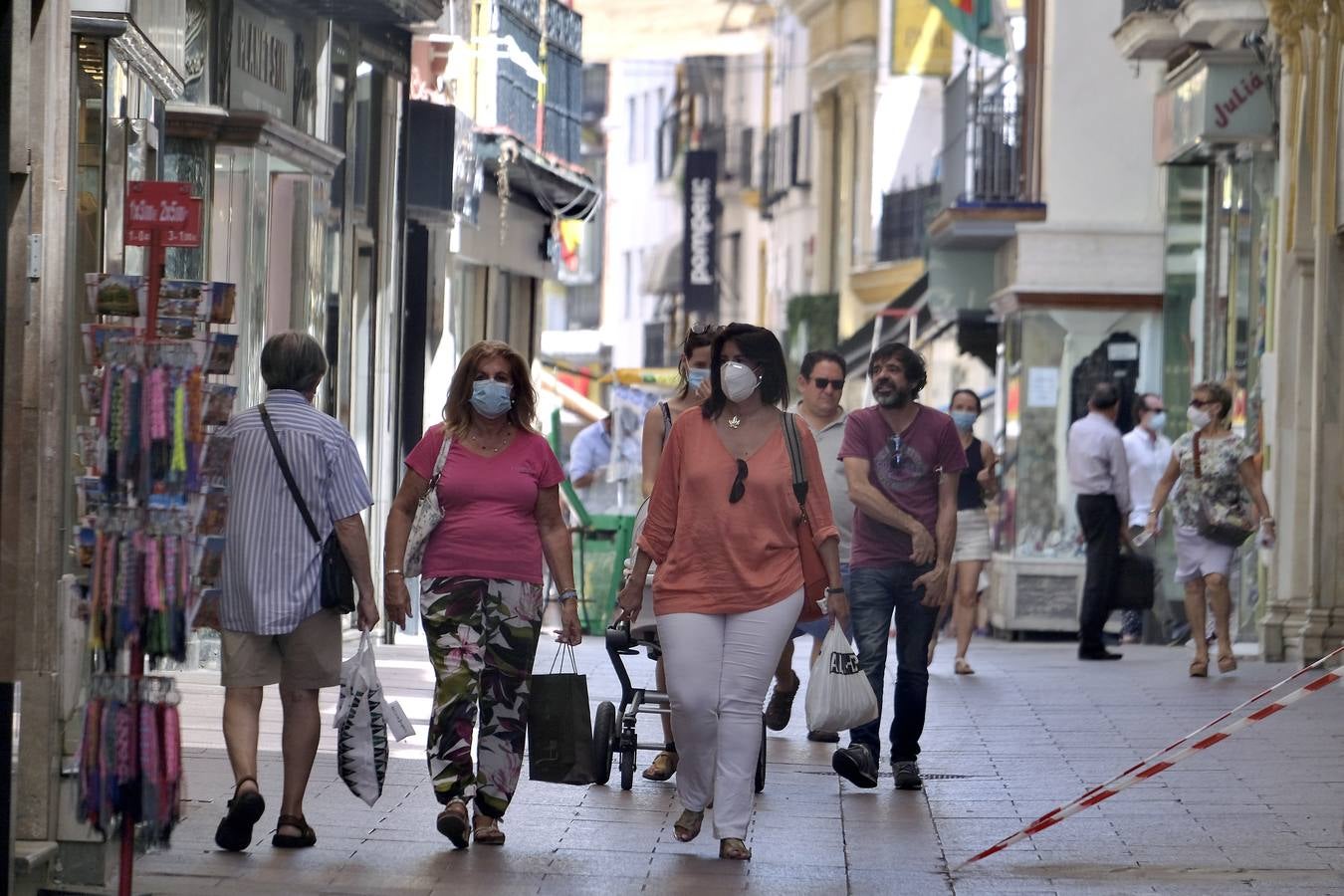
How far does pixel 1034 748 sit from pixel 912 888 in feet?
13.3

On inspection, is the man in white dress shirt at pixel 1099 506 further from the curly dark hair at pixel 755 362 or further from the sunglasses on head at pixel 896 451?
the curly dark hair at pixel 755 362

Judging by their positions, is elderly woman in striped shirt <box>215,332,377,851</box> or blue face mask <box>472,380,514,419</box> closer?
elderly woman in striped shirt <box>215,332,377,851</box>

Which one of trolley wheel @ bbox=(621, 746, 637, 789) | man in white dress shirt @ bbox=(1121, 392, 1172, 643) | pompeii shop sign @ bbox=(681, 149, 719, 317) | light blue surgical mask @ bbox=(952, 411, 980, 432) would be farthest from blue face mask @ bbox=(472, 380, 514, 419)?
pompeii shop sign @ bbox=(681, 149, 719, 317)

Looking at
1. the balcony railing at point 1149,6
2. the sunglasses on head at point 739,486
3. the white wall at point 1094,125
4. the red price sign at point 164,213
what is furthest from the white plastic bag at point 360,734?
the white wall at point 1094,125

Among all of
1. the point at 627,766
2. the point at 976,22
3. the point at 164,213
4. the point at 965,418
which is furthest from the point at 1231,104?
the point at 164,213

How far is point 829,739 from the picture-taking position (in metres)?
12.5

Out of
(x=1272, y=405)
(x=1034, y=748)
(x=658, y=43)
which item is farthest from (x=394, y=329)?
(x=658, y=43)

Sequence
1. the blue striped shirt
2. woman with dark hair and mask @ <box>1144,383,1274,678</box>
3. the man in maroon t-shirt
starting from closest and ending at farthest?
the blue striped shirt, the man in maroon t-shirt, woman with dark hair and mask @ <box>1144,383,1274,678</box>

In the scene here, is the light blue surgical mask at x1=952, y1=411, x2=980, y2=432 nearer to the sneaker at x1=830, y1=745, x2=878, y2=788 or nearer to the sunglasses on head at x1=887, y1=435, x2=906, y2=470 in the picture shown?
the sunglasses on head at x1=887, y1=435, x2=906, y2=470

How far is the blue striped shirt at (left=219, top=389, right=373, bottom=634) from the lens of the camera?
846 cm

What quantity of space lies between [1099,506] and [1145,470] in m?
3.88

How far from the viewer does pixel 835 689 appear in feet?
29.9

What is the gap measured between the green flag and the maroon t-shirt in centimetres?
2004

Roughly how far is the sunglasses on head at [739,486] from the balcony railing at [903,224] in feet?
105
